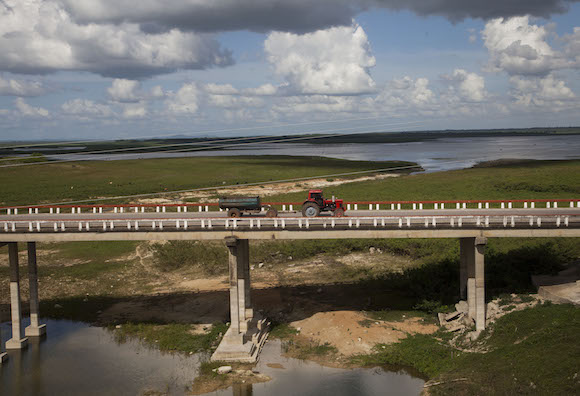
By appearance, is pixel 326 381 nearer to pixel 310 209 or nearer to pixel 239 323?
pixel 239 323

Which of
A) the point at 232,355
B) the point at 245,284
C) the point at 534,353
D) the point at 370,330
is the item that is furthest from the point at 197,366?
the point at 534,353

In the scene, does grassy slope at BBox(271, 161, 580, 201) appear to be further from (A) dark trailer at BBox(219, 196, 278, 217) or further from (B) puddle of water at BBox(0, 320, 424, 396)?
(B) puddle of water at BBox(0, 320, 424, 396)

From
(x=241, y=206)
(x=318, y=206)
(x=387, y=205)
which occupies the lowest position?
(x=387, y=205)

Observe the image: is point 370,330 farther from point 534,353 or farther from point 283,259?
point 283,259

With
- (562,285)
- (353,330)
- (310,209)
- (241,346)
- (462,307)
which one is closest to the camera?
(241,346)

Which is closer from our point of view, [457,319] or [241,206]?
[457,319]

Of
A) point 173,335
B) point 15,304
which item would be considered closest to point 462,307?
point 173,335
